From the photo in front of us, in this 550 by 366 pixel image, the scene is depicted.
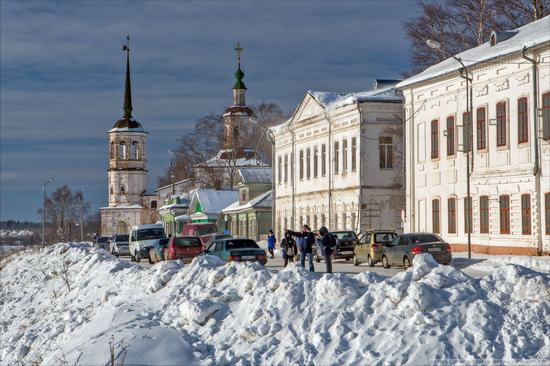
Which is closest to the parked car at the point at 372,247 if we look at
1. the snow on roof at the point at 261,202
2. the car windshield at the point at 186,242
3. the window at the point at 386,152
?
the car windshield at the point at 186,242

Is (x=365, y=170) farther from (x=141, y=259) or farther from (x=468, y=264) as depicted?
(x=468, y=264)

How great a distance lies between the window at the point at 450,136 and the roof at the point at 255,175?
41803 mm

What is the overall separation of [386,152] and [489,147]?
15.9 m

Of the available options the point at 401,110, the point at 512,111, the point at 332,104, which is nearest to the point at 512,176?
the point at 512,111

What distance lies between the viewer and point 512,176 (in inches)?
1699

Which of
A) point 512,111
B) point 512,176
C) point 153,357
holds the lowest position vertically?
point 153,357

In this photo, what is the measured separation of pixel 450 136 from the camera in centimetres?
4869

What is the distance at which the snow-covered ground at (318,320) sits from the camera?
15977mm

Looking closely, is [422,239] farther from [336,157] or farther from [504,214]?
[336,157]

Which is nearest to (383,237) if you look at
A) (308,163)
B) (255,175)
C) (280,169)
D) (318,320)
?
(318,320)

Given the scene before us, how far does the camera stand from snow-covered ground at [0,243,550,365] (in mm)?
15977

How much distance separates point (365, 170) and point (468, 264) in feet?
74.7

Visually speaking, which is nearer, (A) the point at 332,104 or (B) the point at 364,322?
(B) the point at 364,322

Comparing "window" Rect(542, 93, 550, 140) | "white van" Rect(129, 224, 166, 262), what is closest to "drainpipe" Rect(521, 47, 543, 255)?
"window" Rect(542, 93, 550, 140)
